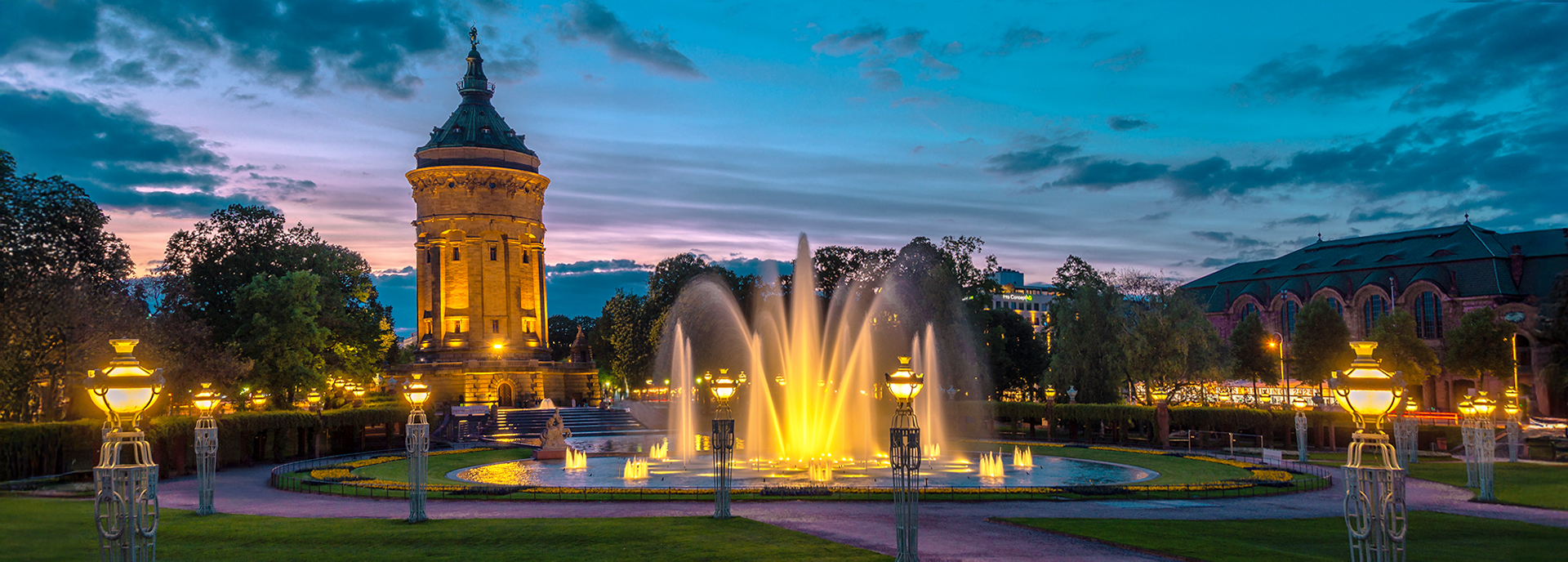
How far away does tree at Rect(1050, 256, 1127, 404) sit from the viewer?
5794cm

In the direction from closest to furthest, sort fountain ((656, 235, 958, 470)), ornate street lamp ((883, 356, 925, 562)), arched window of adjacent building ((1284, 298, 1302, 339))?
ornate street lamp ((883, 356, 925, 562)) → fountain ((656, 235, 958, 470)) → arched window of adjacent building ((1284, 298, 1302, 339))

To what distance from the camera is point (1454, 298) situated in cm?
8275

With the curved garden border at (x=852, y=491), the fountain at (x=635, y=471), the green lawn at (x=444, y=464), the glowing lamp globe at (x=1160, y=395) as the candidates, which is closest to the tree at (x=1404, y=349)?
the glowing lamp globe at (x=1160, y=395)

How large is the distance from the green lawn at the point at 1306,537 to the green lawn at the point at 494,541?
5.71m

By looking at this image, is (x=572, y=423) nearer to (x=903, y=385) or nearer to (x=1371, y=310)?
(x=903, y=385)

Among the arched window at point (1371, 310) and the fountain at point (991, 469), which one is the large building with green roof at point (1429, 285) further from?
the fountain at point (991, 469)

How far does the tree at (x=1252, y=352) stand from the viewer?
278ft

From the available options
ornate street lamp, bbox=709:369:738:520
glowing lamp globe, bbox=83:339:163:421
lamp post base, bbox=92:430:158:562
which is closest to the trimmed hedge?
lamp post base, bbox=92:430:158:562

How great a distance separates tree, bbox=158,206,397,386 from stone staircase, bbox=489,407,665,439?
10135mm

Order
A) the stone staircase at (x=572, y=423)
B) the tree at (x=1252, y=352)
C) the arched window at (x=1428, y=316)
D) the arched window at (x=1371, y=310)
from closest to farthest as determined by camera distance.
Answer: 1. the stone staircase at (x=572, y=423)
2. the arched window at (x=1428, y=316)
3. the tree at (x=1252, y=352)
4. the arched window at (x=1371, y=310)

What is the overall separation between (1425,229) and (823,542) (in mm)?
98828

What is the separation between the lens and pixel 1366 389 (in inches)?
524

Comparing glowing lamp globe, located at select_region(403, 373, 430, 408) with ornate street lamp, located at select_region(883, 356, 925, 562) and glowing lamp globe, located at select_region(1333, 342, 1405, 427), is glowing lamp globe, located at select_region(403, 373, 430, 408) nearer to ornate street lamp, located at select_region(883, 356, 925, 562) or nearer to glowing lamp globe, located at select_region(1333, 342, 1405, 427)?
ornate street lamp, located at select_region(883, 356, 925, 562)

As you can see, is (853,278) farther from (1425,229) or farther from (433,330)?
(1425,229)
